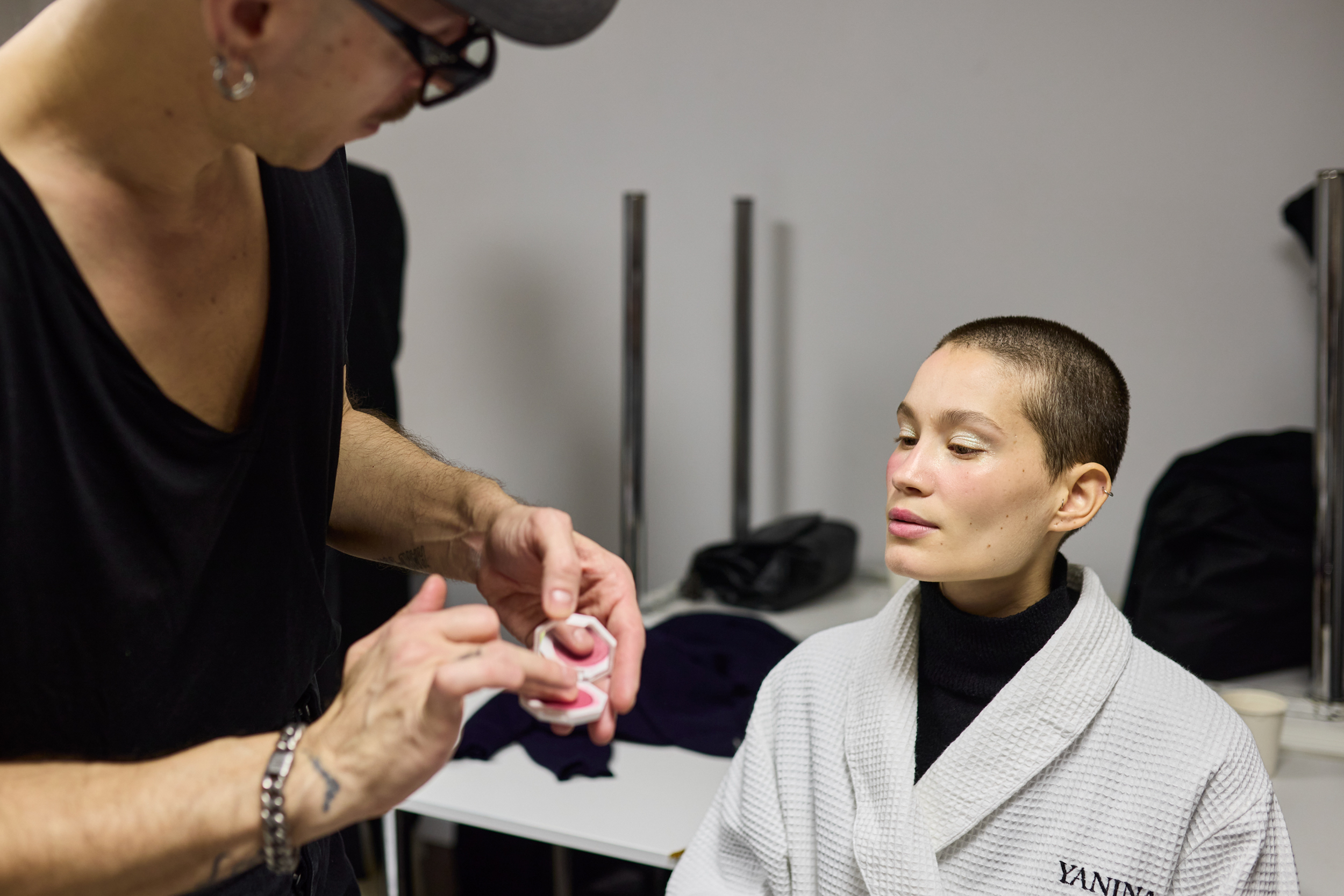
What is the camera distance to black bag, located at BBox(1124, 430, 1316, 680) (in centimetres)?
180

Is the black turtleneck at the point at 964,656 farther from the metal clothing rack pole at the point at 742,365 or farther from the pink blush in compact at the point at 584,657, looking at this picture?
the metal clothing rack pole at the point at 742,365

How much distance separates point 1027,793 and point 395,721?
815 mm

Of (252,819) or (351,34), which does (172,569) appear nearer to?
(252,819)

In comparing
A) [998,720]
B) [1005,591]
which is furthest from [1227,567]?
[998,720]

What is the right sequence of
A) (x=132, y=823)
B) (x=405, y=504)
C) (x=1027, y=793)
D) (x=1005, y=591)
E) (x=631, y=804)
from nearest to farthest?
(x=132, y=823)
(x=405, y=504)
(x=1027, y=793)
(x=1005, y=591)
(x=631, y=804)

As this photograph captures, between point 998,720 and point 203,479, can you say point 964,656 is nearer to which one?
point 998,720

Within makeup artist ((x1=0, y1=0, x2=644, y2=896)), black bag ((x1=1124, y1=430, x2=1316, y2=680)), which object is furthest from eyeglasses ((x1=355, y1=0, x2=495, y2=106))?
black bag ((x1=1124, y1=430, x2=1316, y2=680))

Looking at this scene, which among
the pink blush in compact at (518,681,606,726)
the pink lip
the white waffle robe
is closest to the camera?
the pink blush in compact at (518,681,606,726)

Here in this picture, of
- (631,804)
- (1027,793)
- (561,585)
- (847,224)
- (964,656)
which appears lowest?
(631,804)

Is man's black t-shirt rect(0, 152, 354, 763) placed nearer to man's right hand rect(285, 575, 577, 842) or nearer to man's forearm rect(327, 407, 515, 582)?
man's forearm rect(327, 407, 515, 582)

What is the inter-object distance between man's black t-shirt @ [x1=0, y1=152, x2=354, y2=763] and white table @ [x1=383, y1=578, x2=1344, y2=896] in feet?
2.14

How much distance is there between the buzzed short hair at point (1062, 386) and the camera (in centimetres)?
124

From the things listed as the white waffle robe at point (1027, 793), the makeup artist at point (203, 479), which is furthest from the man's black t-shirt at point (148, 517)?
the white waffle robe at point (1027, 793)

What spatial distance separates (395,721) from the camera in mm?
597
